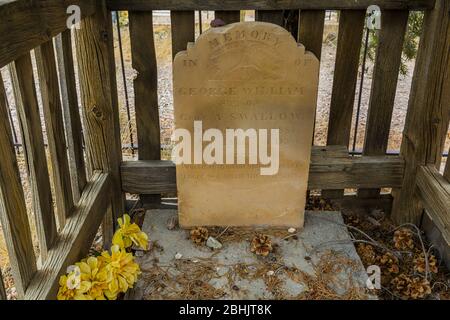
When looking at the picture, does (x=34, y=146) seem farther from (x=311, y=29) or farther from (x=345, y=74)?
(x=345, y=74)

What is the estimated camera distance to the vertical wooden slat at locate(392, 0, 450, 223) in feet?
8.86

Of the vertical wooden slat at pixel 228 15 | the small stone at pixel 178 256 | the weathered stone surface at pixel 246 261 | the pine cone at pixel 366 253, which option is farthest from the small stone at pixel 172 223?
the vertical wooden slat at pixel 228 15

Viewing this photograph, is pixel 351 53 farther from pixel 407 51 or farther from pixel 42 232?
pixel 42 232

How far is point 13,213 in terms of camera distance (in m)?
1.83

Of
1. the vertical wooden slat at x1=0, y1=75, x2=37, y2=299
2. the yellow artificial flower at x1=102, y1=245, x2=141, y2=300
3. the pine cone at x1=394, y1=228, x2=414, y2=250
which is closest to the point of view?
the vertical wooden slat at x1=0, y1=75, x2=37, y2=299

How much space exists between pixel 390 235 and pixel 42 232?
2263mm

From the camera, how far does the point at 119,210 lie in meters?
3.20

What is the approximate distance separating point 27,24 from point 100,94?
1.04 m

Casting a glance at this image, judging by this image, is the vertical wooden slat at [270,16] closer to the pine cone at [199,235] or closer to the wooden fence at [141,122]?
the wooden fence at [141,122]

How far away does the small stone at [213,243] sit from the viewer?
2.85 m

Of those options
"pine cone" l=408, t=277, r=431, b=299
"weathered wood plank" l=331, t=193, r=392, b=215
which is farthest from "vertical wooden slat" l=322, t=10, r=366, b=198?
"pine cone" l=408, t=277, r=431, b=299

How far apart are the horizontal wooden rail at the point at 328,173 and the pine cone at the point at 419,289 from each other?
76 cm

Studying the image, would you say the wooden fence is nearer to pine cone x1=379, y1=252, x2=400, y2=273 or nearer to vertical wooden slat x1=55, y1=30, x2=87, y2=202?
vertical wooden slat x1=55, y1=30, x2=87, y2=202

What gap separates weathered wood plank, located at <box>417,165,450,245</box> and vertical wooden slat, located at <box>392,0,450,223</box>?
0.27 feet
